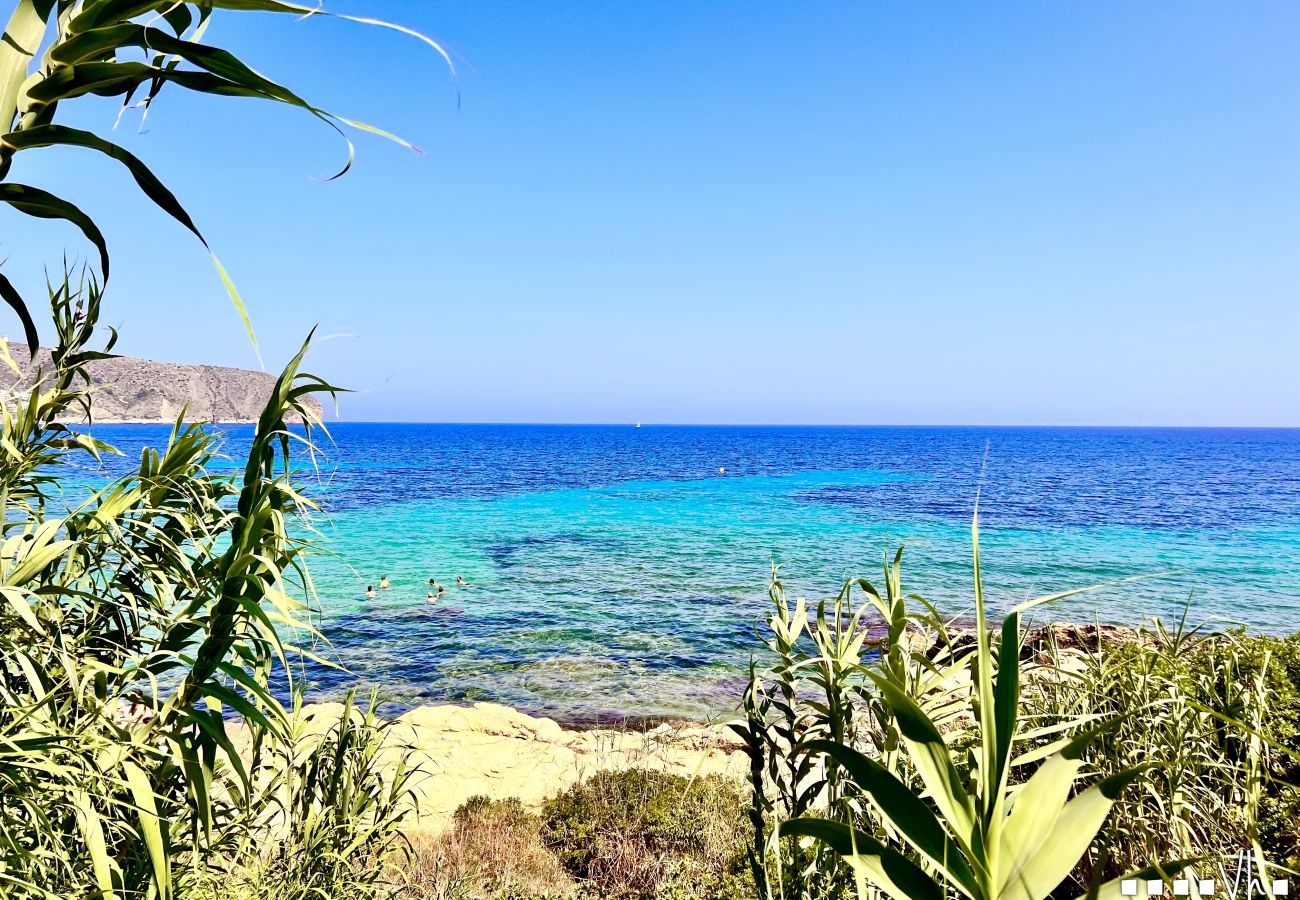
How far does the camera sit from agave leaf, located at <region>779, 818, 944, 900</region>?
1012 mm

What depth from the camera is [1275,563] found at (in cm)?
2175

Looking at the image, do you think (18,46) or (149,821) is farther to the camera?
(149,821)

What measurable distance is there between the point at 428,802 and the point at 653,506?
1247 inches

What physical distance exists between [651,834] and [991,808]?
581 cm

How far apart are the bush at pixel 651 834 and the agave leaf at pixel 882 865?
4.06 metres

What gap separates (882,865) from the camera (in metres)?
1.04

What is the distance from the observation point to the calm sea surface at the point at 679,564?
496 inches

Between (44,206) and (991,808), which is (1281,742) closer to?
(991,808)

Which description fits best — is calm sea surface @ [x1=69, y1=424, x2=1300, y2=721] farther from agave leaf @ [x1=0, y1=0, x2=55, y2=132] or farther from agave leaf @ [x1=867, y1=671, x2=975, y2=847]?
agave leaf @ [x1=0, y1=0, x2=55, y2=132]

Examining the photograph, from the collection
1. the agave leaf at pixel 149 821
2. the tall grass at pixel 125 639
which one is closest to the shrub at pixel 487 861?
the tall grass at pixel 125 639

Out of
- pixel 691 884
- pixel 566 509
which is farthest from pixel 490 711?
pixel 566 509

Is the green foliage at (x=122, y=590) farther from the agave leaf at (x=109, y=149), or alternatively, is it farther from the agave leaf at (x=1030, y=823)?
the agave leaf at (x=1030, y=823)

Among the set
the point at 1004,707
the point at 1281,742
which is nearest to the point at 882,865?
the point at 1004,707

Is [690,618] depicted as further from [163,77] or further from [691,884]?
[163,77]
